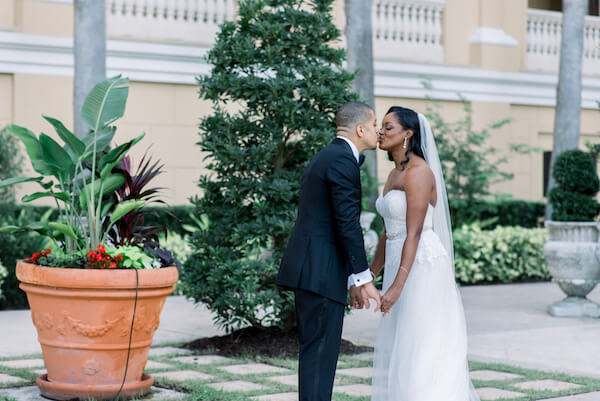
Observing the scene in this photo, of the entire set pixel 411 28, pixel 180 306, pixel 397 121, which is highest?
pixel 411 28

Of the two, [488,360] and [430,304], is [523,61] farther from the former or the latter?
[430,304]

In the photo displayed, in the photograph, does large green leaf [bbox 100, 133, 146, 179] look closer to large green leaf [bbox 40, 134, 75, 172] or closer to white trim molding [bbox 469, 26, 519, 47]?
large green leaf [bbox 40, 134, 75, 172]

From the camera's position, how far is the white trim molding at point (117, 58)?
12.9 metres

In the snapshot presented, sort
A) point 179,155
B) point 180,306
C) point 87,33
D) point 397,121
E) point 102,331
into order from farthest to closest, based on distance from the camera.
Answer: point 179,155 → point 180,306 → point 87,33 → point 102,331 → point 397,121

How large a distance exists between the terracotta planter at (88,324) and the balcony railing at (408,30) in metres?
11.1

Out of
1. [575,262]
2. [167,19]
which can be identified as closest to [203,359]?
[575,262]

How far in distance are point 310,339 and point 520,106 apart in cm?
1412

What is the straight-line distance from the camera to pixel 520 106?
59.6ft

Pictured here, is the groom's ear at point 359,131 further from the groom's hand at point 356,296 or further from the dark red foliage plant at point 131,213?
the dark red foliage plant at point 131,213

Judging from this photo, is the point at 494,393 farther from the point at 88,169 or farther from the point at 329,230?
the point at 88,169

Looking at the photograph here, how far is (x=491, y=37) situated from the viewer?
1752 centimetres

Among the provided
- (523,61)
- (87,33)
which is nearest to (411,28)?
(523,61)

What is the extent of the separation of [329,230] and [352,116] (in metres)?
0.69

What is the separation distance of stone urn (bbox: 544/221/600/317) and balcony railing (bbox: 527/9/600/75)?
8.06 m
